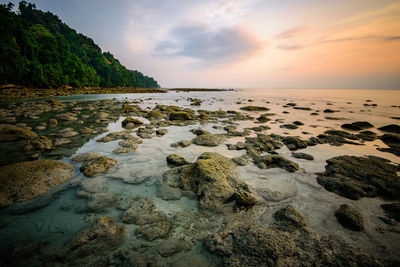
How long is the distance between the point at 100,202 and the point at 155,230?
1.71m

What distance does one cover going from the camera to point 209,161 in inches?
197

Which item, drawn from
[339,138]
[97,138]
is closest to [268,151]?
[339,138]

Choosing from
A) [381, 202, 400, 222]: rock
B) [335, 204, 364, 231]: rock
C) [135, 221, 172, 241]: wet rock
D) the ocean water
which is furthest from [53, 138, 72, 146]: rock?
[381, 202, 400, 222]: rock

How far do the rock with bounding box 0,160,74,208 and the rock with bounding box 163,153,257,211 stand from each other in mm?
3148

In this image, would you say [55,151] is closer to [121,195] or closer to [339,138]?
[121,195]

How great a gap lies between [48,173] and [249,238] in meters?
5.73

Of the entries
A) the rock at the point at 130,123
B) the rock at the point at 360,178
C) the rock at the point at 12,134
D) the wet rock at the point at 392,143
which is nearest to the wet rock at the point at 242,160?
the rock at the point at 360,178

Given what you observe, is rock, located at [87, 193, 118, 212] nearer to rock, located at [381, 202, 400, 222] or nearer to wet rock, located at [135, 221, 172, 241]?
wet rock, located at [135, 221, 172, 241]

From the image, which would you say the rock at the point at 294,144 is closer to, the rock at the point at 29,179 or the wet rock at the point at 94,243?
the wet rock at the point at 94,243

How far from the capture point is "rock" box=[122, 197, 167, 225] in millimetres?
3166

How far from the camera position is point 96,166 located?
5078 mm

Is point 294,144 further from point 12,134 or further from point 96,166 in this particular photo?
point 12,134

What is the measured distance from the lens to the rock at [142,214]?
10.4 ft

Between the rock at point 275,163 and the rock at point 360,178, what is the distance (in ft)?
2.70
